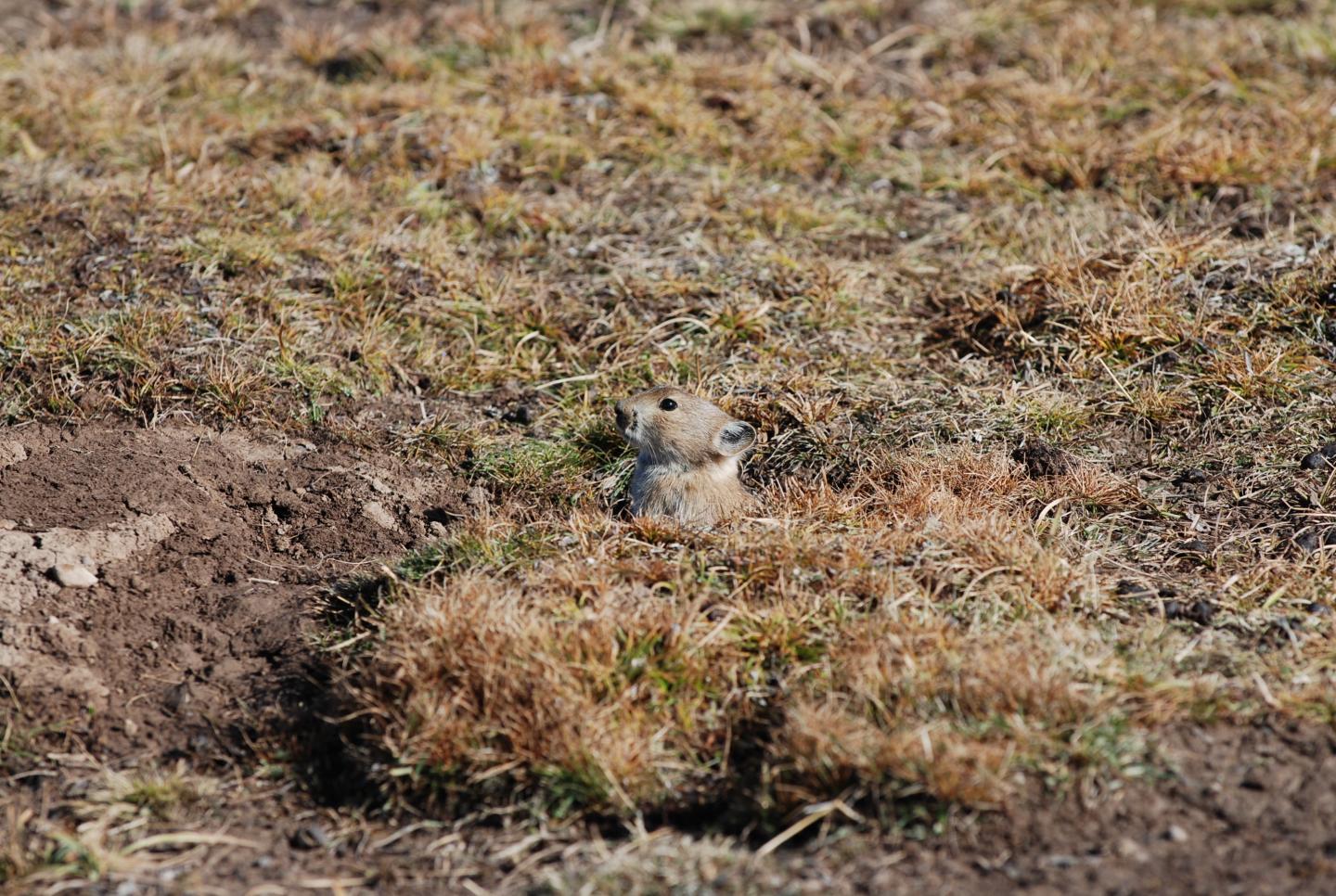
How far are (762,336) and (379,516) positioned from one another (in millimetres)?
2282

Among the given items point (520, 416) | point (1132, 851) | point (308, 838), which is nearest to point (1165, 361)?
point (520, 416)

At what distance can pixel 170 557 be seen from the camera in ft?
18.4

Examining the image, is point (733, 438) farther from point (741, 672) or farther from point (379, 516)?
point (741, 672)

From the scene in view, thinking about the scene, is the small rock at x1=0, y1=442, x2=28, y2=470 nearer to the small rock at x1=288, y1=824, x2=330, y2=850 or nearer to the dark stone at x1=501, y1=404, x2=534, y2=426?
the dark stone at x1=501, y1=404, x2=534, y2=426

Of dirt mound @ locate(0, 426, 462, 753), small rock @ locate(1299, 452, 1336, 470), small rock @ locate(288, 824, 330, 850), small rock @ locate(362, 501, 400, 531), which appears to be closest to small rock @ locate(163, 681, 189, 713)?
dirt mound @ locate(0, 426, 462, 753)

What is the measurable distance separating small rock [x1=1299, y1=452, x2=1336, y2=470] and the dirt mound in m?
3.67

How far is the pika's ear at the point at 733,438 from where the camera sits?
6.30m

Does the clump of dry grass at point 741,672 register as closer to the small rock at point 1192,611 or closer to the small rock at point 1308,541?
the small rock at point 1192,611

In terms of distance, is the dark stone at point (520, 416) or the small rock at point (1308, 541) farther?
the dark stone at point (520, 416)

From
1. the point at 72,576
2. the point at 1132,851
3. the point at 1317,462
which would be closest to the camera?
the point at 1132,851

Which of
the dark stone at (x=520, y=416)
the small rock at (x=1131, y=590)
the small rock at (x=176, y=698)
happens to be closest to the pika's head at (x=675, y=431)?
the dark stone at (x=520, y=416)

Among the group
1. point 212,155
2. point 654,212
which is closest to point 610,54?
point 654,212

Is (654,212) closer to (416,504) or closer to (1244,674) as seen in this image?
(416,504)

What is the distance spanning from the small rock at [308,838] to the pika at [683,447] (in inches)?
92.3
